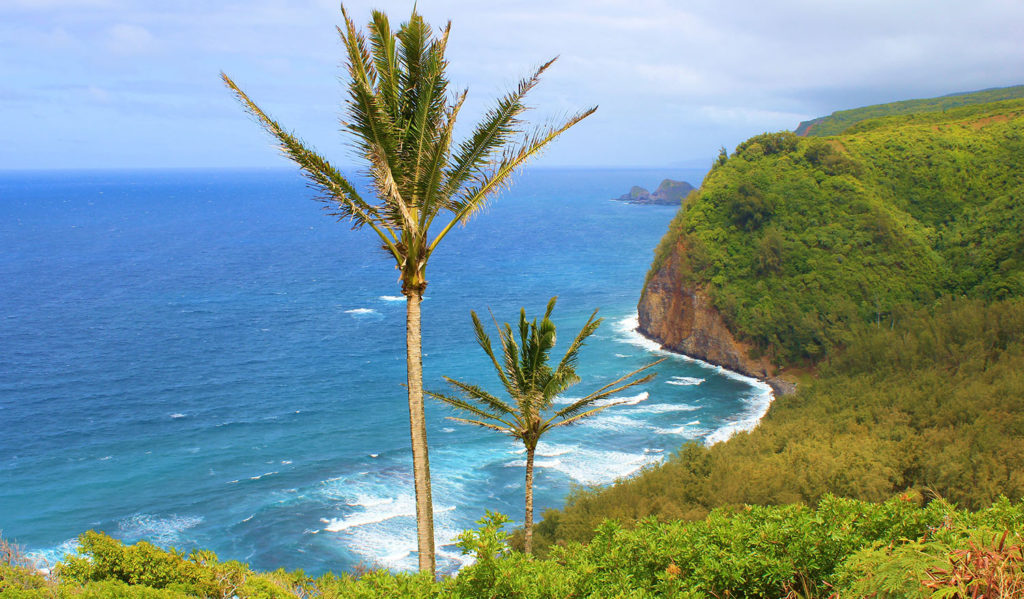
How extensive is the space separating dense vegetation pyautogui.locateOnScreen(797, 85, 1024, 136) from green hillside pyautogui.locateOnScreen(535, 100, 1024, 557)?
115ft

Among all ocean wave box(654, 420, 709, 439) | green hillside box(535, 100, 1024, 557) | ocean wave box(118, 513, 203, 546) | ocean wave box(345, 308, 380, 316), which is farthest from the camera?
ocean wave box(345, 308, 380, 316)

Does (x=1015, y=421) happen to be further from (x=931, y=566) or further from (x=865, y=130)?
(x=865, y=130)

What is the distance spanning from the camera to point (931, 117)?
83.0 m

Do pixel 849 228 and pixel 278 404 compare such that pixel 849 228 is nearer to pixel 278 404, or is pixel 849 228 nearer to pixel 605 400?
pixel 605 400

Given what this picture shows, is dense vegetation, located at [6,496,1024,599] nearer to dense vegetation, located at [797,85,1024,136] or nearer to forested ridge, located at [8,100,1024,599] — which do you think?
forested ridge, located at [8,100,1024,599]

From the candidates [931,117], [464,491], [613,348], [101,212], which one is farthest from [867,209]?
[101,212]

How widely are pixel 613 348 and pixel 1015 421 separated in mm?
33194

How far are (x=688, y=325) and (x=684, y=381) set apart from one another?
8223 mm

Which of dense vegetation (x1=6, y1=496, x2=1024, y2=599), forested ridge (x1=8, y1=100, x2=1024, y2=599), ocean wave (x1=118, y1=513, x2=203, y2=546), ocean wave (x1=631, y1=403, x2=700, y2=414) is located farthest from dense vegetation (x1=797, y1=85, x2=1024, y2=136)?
dense vegetation (x1=6, y1=496, x2=1024, y2=599)

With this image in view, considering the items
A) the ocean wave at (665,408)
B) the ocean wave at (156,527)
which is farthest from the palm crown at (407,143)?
the ocean wave at (665,408)

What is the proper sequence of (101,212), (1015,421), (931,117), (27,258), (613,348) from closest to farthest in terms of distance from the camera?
(1015,421) < (613,348) < (931,117) < (27,258) < (101,212)

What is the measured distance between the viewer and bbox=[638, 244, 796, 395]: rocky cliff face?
55.2 m

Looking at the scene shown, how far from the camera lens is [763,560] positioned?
907 cm

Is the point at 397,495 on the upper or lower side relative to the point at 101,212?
lower
